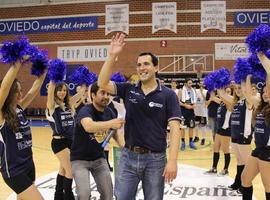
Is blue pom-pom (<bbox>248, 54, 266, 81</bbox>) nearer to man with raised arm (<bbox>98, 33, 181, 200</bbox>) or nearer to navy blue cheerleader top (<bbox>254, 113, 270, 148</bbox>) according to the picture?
navy blue cheerleader top (<bbox>254, 113, 270, 148</bbox>)

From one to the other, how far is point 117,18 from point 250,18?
555cm

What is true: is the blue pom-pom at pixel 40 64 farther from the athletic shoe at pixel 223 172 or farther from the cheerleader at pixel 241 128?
the athletic shoe at pixel 223 172

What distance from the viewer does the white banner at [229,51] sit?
16.5 m

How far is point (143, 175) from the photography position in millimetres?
3416

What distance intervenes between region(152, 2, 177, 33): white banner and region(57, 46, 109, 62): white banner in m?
2.42

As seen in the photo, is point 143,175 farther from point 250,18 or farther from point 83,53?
point 83,53

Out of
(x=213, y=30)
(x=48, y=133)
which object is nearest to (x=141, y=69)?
(x=48, y=133)

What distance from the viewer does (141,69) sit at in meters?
3.38

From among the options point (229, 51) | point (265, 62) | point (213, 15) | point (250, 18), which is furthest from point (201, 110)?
point (265, 62)

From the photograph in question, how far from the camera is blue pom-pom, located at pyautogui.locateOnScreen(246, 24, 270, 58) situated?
3676 mm

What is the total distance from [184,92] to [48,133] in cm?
571

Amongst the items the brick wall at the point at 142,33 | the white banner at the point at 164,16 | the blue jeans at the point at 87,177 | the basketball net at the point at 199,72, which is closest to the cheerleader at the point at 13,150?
the blue jeans at the point at 87,177

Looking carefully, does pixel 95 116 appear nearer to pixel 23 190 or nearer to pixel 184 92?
pixel 23 190

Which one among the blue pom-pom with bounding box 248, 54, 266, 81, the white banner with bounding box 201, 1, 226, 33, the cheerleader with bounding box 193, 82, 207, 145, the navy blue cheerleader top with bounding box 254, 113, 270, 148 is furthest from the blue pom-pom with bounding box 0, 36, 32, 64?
the white banner with bounding box 201, 1, 226, 33
